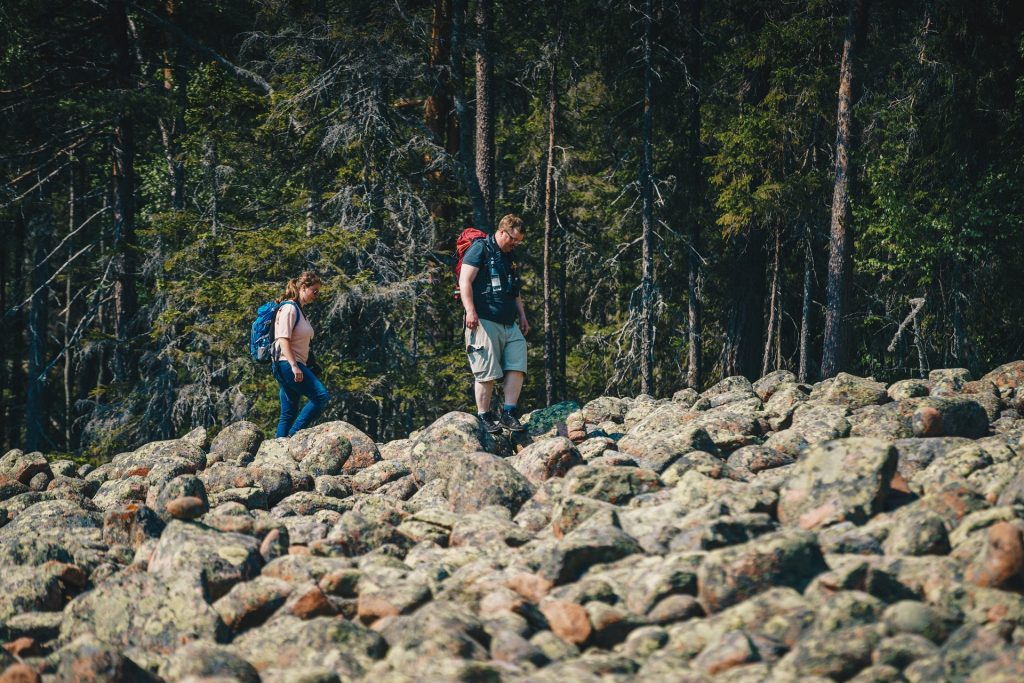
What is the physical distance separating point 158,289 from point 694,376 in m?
11.1

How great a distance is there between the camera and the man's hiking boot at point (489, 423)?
30.4ft

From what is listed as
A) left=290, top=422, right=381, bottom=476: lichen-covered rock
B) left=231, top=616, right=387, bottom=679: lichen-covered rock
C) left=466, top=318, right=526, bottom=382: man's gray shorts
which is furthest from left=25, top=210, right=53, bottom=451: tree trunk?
left=231, top=616, right=387, bottom=679: lichen-covered rock

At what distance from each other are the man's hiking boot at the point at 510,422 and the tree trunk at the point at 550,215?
1361cm

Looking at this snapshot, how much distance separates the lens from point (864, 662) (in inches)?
177

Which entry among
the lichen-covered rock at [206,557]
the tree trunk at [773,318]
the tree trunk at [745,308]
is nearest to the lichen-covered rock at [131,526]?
the lichen-covered rock at [206,557]

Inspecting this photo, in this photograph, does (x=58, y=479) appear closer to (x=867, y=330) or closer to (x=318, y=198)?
(x=318, y=198)

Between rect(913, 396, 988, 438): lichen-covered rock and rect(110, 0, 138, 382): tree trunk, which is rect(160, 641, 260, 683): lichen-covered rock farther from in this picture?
rect(110, 0, 138, 382): tree trunk

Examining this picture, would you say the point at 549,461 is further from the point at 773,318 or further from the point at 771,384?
the point at 773,318

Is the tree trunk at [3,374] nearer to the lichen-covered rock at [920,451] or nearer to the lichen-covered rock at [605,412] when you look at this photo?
the lichen-covered rock at [605,412]

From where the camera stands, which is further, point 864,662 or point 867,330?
point 867,330

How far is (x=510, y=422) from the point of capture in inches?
364

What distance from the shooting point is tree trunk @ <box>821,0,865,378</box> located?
17844mm

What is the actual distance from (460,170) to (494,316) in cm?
866

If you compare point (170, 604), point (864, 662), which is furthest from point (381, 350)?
point (864, 662)
